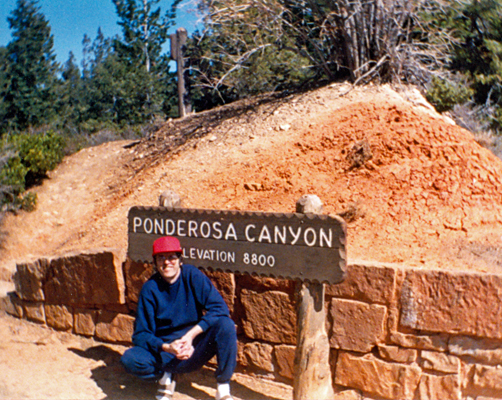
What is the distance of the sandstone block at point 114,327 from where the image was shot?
4934 millimetres

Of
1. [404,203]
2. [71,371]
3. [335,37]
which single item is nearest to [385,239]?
[404,203]

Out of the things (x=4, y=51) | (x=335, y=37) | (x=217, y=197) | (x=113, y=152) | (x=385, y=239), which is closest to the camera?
(x=385, y=239)

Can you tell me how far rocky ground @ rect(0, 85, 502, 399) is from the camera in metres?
4.42

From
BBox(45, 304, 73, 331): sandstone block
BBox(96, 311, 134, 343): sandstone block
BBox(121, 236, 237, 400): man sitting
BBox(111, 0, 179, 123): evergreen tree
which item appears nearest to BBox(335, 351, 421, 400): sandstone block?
BBox(121, 236, 237, 400): man sitting

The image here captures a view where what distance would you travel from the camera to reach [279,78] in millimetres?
10695

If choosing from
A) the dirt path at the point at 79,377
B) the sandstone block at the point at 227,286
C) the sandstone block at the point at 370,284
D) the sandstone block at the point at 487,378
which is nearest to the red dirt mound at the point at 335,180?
the sandstone block at the point at 370,284

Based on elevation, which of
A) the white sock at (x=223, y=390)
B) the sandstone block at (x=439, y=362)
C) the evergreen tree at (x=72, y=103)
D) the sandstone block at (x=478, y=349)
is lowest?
the white sock at (x=223, y=390)

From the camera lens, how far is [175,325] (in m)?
3.86

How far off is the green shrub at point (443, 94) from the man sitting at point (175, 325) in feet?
15.8

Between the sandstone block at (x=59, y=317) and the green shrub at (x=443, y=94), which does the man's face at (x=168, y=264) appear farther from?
the green shrub at (x=443, y=94)

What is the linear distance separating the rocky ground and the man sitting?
617 millimetres

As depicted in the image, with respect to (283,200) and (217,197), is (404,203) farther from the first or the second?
(217,197)

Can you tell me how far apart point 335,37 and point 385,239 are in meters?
3.63

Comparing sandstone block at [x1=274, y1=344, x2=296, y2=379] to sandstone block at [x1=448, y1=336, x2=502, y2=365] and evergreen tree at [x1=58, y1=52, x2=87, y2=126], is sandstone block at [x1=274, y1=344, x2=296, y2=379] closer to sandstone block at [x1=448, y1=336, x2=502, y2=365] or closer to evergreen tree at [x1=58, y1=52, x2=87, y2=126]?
sandstone block at [x1=448, y1=336, x2=502, y2=365]
